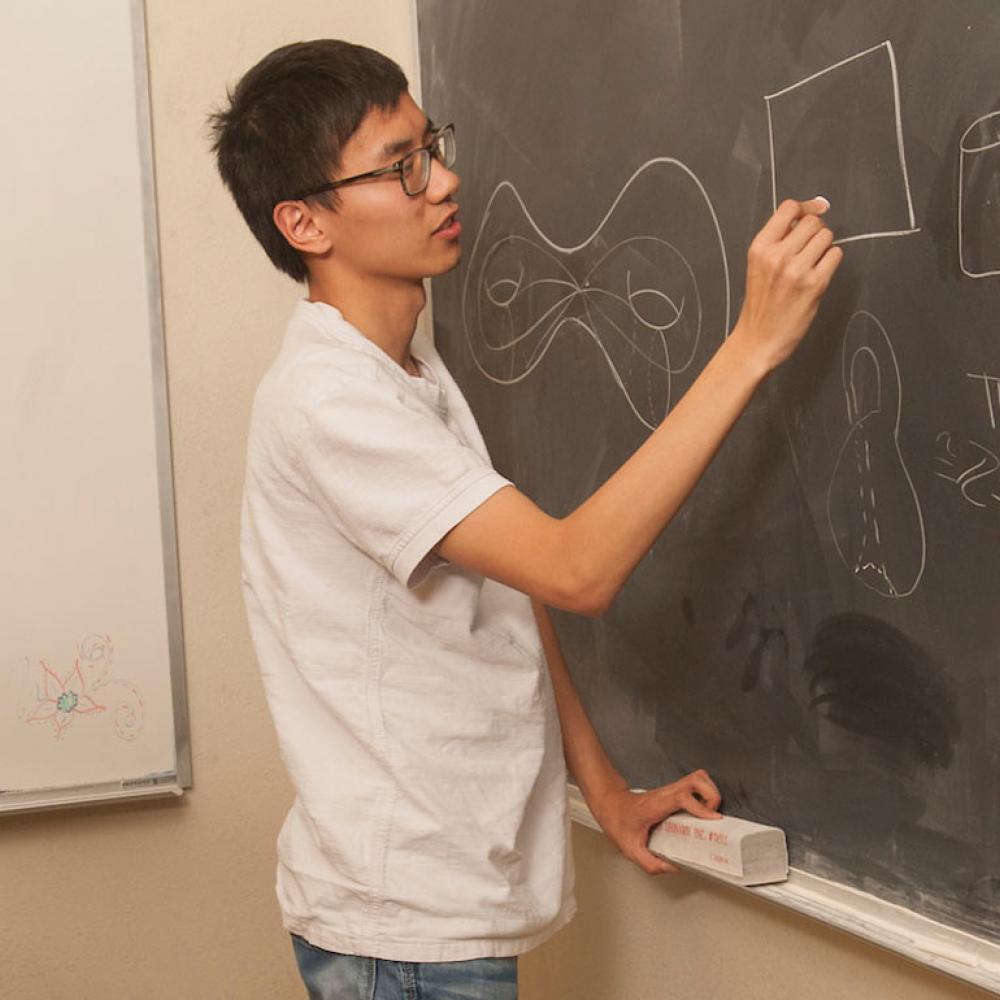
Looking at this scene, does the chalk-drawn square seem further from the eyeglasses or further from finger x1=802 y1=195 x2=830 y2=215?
the eyeglasses

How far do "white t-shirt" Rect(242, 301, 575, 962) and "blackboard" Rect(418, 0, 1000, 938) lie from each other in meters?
0.26

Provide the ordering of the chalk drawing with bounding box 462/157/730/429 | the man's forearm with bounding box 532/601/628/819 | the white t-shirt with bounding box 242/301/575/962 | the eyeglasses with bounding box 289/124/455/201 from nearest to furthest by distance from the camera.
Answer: the white t-shirt with bounding box 242/301/575/962 < the eyeglasses with bounding box 289/124/455/201 < the chalk drawing with bounding box 462/157/730/429 < the man's forearm with bounding box 532/601/628/819

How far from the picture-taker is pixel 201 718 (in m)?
2.11

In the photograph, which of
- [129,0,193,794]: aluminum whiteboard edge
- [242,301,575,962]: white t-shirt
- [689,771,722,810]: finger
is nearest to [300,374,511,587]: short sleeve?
[242,301,575,962]: white t-shirt

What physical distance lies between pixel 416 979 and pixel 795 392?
2.14ft

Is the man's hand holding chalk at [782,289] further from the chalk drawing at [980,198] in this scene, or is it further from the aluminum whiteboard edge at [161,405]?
the aluminum whiteboard edge at [161,405]

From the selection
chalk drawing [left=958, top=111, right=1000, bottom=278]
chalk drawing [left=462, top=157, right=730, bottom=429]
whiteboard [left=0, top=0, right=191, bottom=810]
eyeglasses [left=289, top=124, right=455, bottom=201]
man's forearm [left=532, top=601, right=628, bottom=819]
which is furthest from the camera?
whiteboard [left=0, top=0, right=191, bottom=810]

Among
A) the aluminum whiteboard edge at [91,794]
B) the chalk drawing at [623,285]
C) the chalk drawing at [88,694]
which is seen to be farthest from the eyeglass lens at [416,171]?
the aluminum whiteboard edge at [91,794]

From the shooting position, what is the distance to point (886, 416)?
1.18 metres

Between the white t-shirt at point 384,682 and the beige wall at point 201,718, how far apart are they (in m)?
0.81

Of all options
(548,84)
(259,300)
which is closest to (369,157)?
(548,84)

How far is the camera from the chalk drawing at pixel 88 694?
6.54 ft

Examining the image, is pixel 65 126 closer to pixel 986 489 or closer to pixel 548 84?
pixel 548 84

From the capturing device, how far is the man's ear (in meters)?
1.31
